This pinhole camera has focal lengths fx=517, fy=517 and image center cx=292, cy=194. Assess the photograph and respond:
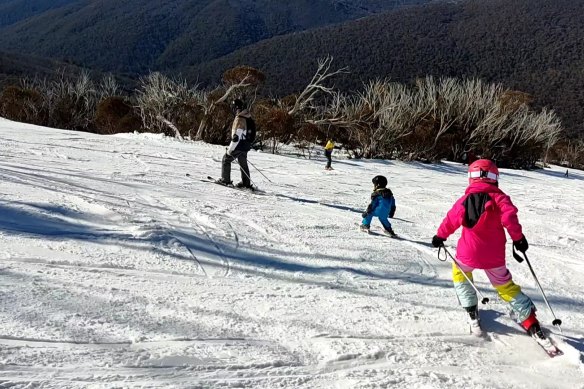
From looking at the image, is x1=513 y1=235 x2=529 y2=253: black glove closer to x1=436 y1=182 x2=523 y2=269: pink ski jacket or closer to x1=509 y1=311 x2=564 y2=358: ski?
x1=436 y1=182 x2=523 y2=269: pink ski jacket

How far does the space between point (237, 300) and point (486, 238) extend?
1.95 metres

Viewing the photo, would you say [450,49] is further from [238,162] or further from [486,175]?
[486,175]

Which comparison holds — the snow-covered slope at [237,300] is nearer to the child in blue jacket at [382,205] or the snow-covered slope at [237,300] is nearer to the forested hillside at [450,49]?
the child in blue jacket at [382,205]

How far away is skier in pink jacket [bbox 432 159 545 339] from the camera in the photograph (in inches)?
149

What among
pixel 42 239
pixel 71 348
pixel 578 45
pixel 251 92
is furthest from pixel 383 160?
pixel 578 45

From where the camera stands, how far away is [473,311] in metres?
3.90

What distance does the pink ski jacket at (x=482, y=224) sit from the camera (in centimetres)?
379

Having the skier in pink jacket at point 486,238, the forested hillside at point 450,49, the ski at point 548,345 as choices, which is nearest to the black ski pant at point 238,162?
the skier in pink jacket at point 486,238

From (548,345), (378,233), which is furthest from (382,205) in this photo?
(548,345)

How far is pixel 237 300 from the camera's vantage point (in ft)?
13.2

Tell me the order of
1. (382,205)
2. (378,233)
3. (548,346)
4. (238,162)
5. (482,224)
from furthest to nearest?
1. (238,162)
2. (378,233)
3. (382,205)
4. (482,224)
5. (548,346)

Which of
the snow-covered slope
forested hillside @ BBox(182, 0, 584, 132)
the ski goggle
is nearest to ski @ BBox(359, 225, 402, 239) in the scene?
the snow-covered slope

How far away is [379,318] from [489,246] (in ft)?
3.22

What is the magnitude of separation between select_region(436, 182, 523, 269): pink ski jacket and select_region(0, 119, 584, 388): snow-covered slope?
22.0 inches
